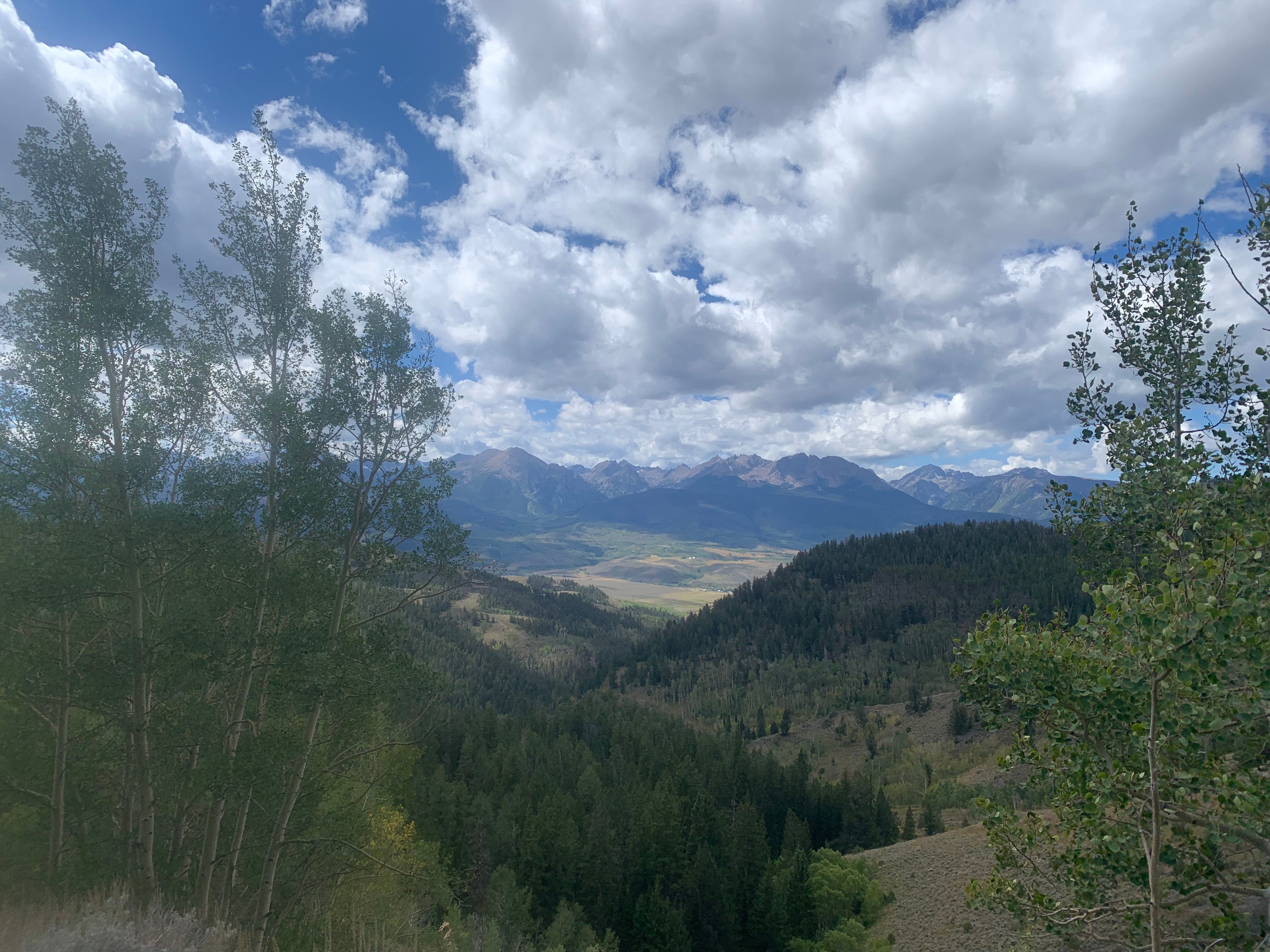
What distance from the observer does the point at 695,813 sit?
181 ft

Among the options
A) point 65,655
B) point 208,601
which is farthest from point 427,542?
point 65,655

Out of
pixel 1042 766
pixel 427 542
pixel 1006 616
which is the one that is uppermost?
pixel 427 542

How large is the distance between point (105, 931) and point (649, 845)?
48996mm

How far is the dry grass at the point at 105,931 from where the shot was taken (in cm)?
739

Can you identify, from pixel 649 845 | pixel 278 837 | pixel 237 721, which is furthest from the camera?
pixel 649 845

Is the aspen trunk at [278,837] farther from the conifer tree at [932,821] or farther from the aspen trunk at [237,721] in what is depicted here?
the conifer tree at [932,821]

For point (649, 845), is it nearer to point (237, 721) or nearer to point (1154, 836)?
point (237, 721)

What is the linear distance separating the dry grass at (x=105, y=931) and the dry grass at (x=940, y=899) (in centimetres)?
3193

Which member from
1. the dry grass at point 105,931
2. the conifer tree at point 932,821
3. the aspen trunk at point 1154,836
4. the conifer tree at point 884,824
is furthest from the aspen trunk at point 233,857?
the conifer tree at point 884,824

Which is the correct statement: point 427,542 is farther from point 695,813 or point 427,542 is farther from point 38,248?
point 695,813

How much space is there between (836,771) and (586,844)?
283 ft

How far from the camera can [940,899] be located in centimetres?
3931

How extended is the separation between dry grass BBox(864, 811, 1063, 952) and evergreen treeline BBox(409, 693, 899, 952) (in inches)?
98.2

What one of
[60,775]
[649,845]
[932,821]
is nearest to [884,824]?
[932,821]
